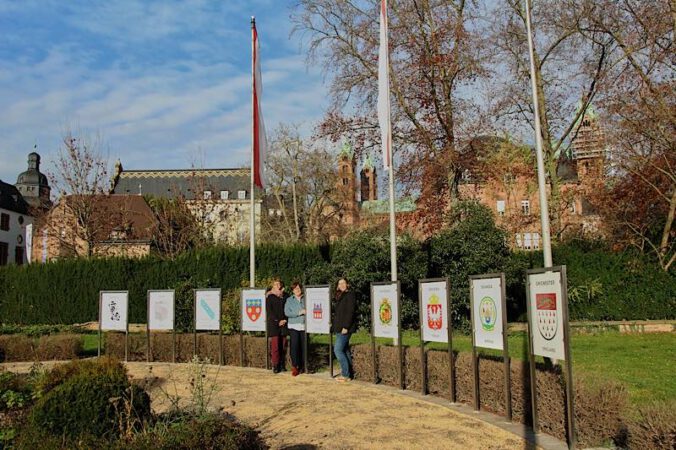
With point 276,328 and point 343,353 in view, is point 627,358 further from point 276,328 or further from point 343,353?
point 276,328

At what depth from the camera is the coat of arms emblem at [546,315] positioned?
6863 mm

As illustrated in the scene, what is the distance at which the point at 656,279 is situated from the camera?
22625 mm

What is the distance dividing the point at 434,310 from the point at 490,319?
1.61 m

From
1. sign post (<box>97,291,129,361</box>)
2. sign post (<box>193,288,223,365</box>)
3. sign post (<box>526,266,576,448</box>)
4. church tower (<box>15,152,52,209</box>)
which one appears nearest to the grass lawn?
sign post (<box>526,266,576,448</box>)

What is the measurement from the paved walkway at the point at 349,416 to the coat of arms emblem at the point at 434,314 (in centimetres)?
117

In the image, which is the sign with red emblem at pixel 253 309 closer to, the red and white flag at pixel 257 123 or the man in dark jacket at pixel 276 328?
the man in dark jacket at pixel 276 328

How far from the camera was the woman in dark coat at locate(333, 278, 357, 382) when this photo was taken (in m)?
11.9

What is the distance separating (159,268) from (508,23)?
1889 centimetres

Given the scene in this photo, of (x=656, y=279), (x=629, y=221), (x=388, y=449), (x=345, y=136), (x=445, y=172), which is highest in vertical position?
(x=345, y=136)

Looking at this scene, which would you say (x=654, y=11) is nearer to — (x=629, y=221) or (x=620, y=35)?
(x=620, y=35)

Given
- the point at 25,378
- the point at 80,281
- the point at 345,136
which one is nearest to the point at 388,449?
the point at 25,378

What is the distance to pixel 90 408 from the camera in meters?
6.41

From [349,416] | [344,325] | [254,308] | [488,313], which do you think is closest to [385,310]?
[344,325]

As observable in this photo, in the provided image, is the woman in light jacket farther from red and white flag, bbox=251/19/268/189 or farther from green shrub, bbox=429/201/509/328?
green shrub, bbox=429/201/509/328
